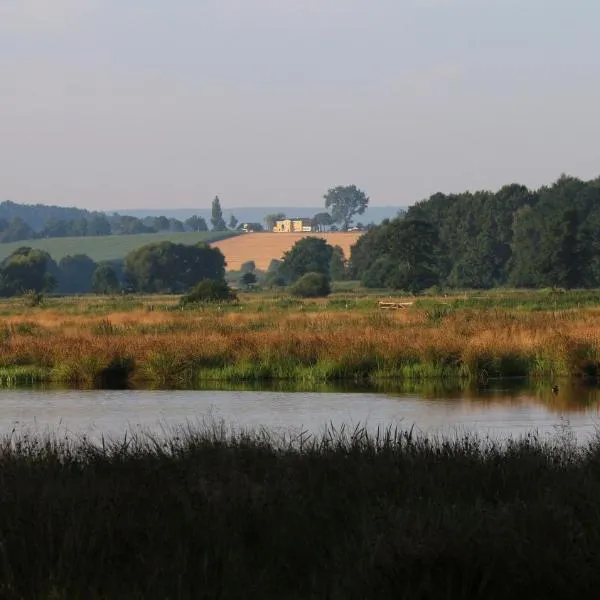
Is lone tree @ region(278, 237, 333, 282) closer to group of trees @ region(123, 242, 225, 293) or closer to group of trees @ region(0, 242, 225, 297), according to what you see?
group of trees @ region(0, 242, 225, 297)

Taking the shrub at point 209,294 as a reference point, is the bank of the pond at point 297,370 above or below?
above

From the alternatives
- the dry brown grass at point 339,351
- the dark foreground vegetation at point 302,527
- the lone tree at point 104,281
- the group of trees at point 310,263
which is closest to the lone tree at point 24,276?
the lone tree at point 104,281

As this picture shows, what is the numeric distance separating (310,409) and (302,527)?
548 inches

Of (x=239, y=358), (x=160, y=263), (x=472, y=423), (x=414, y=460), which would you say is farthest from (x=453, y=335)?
(x=160, y=263)

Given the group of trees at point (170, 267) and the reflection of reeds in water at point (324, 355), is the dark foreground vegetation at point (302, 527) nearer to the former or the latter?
the reflection of reeds in water at point (324, 355)

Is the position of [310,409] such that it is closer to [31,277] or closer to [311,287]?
[311,287]

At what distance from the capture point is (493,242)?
12469 centimetres

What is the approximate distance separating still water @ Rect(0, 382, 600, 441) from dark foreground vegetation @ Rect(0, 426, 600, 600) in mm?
7216

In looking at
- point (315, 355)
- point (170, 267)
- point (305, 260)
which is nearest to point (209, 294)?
point (315, 355)

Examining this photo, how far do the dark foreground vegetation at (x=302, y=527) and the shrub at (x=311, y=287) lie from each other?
8582 centimetres

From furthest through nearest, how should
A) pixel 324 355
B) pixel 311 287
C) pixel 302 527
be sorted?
pixel 311 287
pixel 324 355
pixel 302 527

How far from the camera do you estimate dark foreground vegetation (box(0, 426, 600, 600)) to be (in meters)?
7.49

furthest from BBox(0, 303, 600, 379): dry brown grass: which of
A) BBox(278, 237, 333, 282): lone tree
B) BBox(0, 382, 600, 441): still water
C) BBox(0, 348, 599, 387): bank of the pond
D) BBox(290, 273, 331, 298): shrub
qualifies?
BBox(278, 237, 333, 282): lone tree

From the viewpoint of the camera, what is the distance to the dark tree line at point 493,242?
94562mm
